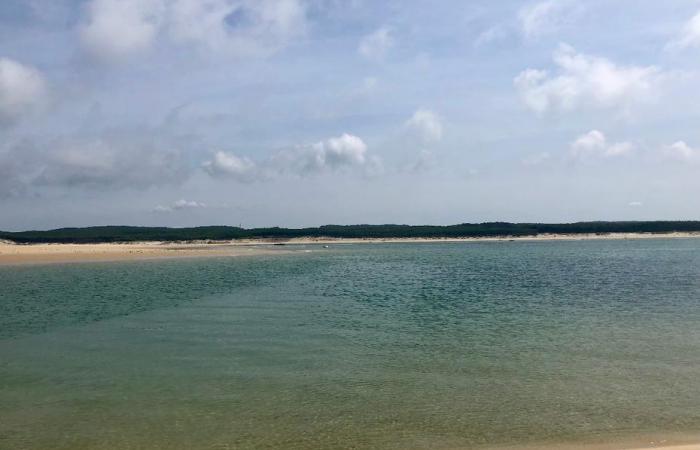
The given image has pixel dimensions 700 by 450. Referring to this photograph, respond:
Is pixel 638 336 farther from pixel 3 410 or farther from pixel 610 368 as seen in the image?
pixel 3 410

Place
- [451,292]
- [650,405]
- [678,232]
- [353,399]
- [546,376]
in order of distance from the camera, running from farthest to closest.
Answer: [678,232] < [451,292] < [546,376] < [353,399] < [650,405]

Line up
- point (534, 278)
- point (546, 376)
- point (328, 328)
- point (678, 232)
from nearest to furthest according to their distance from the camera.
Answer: point (546, 376) < point (328, 328) < point (534, 278) < point (678, 232)

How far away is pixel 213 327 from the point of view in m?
21.8

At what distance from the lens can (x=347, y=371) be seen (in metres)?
14.8

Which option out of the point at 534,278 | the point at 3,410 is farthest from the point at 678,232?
the point at 3,410

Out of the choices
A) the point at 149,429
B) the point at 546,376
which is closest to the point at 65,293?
the point at 149,429

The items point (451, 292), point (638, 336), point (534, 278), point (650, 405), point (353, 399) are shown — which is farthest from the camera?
point (534, 278)

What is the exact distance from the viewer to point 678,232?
190750 millimetres

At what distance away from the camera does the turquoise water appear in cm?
1057

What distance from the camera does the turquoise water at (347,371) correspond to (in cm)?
1057

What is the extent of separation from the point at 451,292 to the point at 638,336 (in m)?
15.0

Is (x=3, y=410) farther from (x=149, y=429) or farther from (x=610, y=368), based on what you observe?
(x=610, y=368)

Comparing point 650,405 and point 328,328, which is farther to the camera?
point 328,328

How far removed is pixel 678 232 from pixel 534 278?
18008 cm
